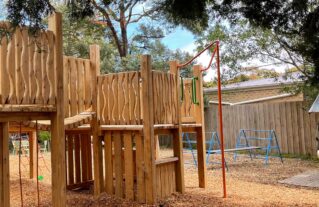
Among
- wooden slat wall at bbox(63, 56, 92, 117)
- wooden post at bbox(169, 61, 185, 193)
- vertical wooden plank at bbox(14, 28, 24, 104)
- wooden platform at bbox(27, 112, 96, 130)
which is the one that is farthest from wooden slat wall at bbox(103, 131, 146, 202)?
vertical wooden plank at bbox(14, 28, 24, 104)

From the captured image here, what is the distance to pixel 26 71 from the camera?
4180mm

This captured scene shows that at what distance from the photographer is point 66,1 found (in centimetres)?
334

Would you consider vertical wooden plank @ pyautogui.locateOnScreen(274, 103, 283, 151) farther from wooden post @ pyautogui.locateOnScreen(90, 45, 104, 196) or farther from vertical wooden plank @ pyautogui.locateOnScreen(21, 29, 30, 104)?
vertical wooden plank @ pyautogui.locateOnScreen(21, 29, 30, 104)

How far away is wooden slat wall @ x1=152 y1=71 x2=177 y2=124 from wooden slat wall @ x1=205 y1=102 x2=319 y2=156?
678cm

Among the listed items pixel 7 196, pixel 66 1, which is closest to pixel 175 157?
pixel 7 196

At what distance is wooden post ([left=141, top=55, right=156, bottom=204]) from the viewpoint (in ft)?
19.1

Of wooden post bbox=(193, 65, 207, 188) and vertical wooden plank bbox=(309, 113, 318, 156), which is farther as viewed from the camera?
vertical wooden plank bbox=(309, 113, 318, 156)

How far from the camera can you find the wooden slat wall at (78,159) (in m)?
7.41

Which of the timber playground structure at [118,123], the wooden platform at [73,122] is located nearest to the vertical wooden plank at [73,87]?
the timber playground structure at [118,123]

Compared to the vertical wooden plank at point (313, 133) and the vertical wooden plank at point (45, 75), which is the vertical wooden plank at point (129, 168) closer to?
the vertical wooden plank at point (45, 75)

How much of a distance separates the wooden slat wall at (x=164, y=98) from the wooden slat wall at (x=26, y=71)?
222 centimetres

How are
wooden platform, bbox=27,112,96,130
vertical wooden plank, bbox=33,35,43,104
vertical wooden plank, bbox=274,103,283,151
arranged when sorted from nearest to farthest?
vertical wooden plank, bbox=33,35,43,104
wooden platform, bbox=27,112,96,130
vertical wooden plank, bbox=274,103,283,151

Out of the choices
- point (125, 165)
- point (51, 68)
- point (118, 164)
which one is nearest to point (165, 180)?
point (125, 165)

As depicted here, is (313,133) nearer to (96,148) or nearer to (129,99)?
(129,99)
